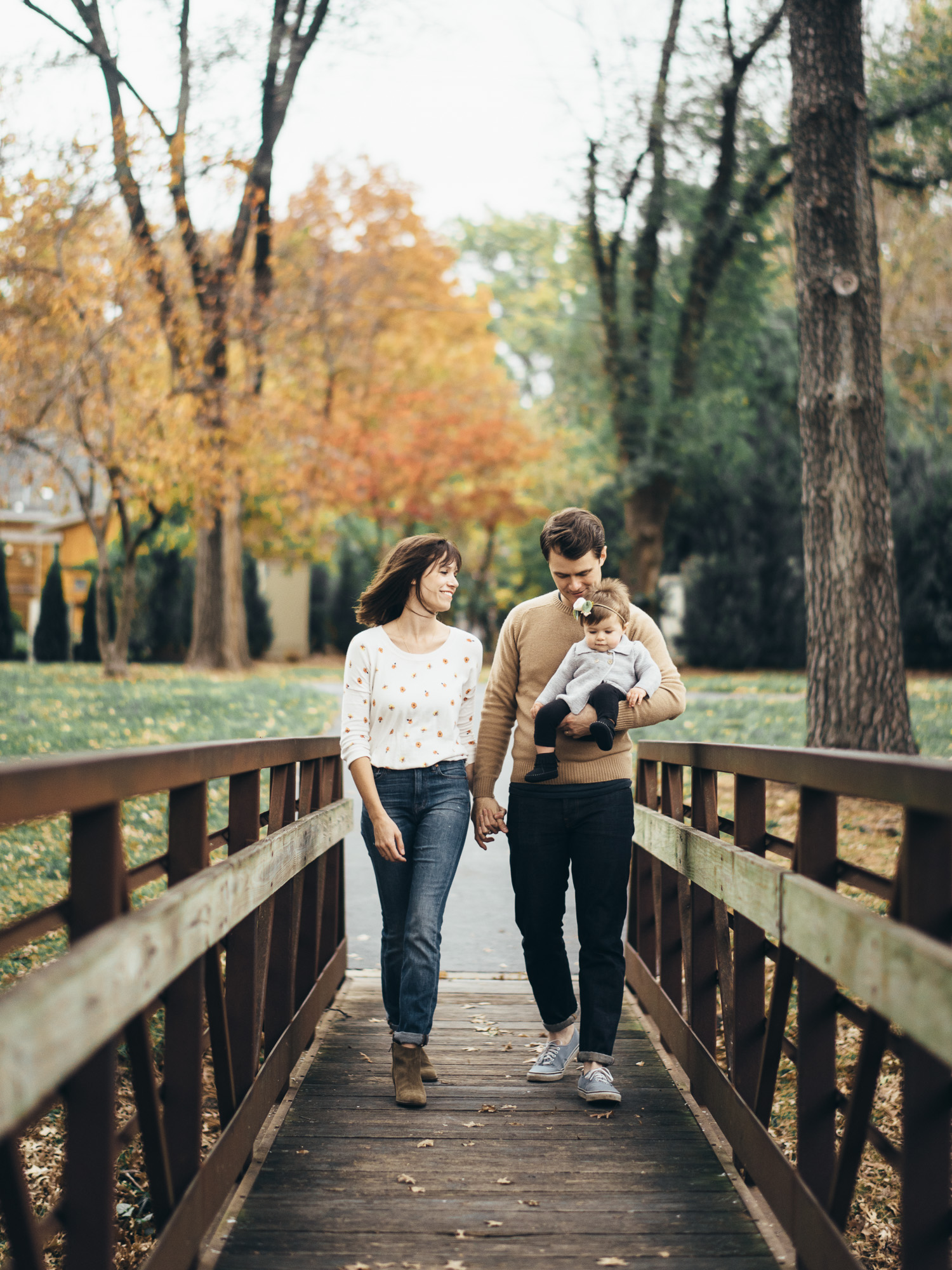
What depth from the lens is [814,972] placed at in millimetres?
2697

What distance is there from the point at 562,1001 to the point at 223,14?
16.9 metres

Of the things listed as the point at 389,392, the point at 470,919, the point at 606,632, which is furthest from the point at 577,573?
the point at 389,392

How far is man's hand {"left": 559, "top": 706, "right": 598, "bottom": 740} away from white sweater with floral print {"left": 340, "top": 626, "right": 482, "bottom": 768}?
41 cm

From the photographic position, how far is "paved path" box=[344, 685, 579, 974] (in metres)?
6.17

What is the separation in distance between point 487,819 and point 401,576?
0.93 meters

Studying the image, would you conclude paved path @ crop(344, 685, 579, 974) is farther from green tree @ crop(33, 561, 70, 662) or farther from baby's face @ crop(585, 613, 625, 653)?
green tree @ crop(33, 561, 70, 662)

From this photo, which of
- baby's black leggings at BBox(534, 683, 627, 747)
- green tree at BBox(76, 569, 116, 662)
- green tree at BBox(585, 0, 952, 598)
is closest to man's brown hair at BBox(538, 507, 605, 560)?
baby's black leggings at BBox(534, 683, 627, 747)

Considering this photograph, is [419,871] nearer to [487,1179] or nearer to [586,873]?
[586,873]

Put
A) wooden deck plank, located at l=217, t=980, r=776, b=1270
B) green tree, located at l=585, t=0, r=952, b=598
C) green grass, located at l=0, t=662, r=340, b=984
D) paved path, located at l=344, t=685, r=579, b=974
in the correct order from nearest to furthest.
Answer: wooden deck plank, located at l=217, t=980, r=776, b=1270
paved path, located at l=344, t=685, r=579, b=974
green grass, located at l=0, t=662, r=340, b=984
green tree, located at l=585, t=0, r=952, b=598

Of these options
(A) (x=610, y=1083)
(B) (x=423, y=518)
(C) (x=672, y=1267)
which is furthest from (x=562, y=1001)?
(B) (x=423, y=518)

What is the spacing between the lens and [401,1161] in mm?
3441

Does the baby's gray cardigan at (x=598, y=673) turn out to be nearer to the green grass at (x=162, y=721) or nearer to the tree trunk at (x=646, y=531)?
the green grass at (x=162, y=721)

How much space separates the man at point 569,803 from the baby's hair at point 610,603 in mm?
55

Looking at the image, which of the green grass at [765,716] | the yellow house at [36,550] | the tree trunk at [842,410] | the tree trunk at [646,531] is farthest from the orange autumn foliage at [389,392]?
the tree trunk at [842,410]
